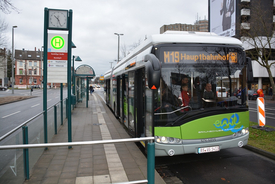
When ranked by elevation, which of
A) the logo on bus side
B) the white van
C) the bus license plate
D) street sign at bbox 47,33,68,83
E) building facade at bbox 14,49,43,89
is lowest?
the bus license plate

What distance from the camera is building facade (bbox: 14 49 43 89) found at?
7881 centimetres

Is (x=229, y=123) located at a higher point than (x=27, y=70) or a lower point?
lower

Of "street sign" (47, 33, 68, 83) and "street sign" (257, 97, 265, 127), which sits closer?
"street sign" (47, 33, 68, 83)

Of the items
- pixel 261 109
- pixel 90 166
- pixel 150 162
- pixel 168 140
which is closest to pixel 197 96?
pixel 168 140

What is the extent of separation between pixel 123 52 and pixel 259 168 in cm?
3911

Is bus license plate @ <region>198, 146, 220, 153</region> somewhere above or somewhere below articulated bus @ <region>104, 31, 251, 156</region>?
below

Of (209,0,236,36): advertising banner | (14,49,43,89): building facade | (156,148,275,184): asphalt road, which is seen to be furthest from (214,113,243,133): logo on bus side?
(14,49,43,89): building facade

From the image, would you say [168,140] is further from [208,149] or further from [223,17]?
[223,17]

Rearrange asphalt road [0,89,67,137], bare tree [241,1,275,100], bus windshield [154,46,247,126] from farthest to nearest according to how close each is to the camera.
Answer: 1. bare tree [241,1,275,100]
2. asphalt road [0,89,67,137]
3. bus windshield [154,46,247,126]

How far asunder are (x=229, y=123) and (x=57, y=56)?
502cm

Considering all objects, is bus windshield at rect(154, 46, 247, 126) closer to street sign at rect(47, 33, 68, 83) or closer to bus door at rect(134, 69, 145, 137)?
bus door at rect(134, 69, 145, 137)

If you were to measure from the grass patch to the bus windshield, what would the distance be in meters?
1.85

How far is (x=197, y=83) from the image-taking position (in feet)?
16.5

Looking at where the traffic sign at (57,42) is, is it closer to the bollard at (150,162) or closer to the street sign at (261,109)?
the bollard at (150,162)
